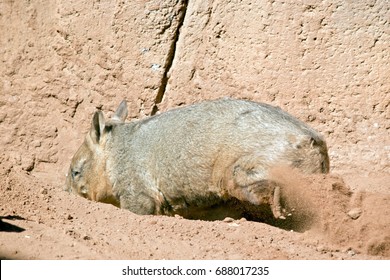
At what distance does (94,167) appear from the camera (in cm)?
816

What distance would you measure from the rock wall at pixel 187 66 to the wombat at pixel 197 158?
98cm

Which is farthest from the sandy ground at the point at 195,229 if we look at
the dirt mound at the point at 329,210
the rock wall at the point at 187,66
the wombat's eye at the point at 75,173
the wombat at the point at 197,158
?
the rock wall at the point at 187,66

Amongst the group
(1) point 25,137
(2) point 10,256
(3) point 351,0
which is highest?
(3) point 351,0

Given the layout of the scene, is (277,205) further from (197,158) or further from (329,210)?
(197,158)

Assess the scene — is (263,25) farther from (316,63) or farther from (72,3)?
(72,3)

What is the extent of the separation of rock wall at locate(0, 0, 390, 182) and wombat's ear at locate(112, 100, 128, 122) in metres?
0.66

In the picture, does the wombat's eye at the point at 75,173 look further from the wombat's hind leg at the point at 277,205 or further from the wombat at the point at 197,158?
the wombat's hind leg at the point at 277,205

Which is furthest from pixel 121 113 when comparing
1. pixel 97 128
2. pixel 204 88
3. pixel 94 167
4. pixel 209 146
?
pixel 209 146

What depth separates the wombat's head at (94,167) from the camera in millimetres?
8070

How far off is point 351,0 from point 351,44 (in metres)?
0.44

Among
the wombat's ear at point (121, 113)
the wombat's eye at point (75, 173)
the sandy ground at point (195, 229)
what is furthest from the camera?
the wombat's ear at point (121, 113)

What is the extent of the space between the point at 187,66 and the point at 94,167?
5.59ft

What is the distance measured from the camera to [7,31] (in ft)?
31.3
